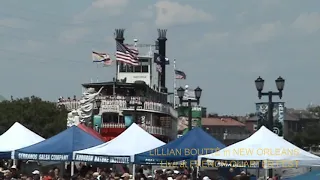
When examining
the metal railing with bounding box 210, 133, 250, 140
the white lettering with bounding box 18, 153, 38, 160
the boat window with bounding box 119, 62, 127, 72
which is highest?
the boat window with bounding box 119, 62, 127, 72

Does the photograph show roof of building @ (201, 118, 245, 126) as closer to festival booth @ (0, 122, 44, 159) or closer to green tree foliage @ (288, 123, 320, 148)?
green tree foliage @ (288, 123, 320, 148)

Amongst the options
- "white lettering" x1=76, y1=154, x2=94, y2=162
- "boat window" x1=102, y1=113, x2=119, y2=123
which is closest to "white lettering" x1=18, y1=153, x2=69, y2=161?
"white lettering" x1=76, y1=154, x2=94, y2=162

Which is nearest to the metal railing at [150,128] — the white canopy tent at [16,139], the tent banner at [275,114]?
the white canopy tent at [16,139]

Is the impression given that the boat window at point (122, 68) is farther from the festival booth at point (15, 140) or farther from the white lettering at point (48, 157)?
the white lettering at point (48, 157)

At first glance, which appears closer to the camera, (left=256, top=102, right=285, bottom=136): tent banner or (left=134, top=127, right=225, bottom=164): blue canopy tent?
(left=134, top=127, right=225, bottom=164): blue canopy tent

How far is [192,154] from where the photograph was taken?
23359 mm

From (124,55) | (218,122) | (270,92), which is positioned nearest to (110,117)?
(124,55)

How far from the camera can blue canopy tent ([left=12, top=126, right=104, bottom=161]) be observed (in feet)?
84.7

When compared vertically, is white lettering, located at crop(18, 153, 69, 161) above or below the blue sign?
below

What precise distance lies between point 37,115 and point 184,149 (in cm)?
7020

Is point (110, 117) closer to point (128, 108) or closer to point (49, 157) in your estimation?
point (128, 108)

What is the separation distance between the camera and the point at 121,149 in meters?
25.4

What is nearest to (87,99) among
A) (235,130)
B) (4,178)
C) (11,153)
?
(11,153)

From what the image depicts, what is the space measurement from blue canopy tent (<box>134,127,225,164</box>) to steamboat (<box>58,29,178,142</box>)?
48.6 metres
